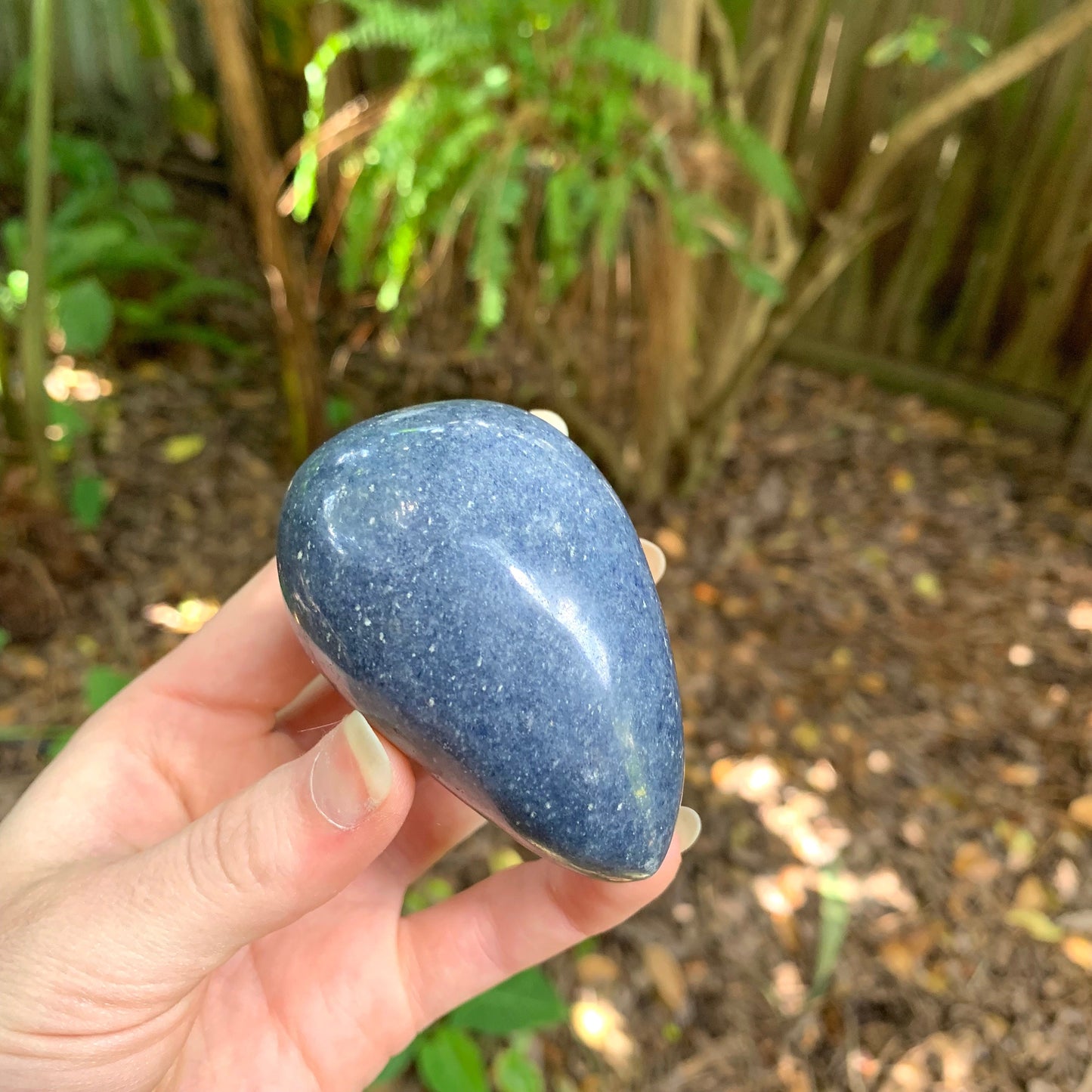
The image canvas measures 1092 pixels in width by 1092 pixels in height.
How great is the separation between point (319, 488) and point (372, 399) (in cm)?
212

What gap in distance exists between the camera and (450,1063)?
1.45 metres

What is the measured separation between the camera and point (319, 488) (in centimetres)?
104

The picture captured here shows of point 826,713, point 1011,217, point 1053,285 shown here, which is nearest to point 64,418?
point 826,713

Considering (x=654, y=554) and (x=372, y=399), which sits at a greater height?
(x=654, y=554)

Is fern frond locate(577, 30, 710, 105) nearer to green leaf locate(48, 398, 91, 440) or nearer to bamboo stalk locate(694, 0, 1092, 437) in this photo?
bamboo stalk locate(694, 0, 1092, 437)

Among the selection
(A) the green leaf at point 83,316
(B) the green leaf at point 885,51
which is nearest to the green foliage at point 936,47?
(B) the green leaf at point 885,51

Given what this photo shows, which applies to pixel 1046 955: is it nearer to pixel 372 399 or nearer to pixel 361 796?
pixel 361 796

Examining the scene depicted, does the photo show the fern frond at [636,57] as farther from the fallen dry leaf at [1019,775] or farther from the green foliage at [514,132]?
the fallen dry leaf at [1019,775]

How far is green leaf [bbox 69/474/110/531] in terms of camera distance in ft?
8.43

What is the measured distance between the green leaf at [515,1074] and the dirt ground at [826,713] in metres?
0.08

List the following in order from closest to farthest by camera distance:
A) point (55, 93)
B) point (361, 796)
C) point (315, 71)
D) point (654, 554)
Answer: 1. point (361, 796)
2. point (654, 554)
3. point (315, 71)
4. point (55, 93)

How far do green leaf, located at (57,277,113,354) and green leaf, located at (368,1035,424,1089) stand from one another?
2.02 meters

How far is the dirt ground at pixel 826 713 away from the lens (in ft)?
6.06

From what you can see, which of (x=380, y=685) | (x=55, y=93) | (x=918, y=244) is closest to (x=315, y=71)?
(x=380, y=685)
